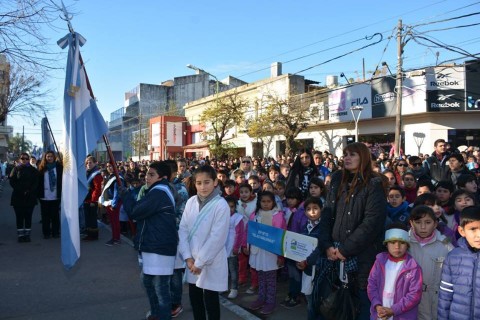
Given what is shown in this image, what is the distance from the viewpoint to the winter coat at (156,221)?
13.7 feet

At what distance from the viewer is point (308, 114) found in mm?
26375

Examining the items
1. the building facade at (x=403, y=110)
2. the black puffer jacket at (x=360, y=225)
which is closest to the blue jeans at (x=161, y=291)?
the black puffer jacket at (x=360, y=225)

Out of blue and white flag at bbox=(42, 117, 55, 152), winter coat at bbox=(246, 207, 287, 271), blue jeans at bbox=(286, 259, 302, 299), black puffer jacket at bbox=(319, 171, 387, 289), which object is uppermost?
blue and white flag at bbox=(42, 117, 55, 152)

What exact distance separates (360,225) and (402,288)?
62 centimetres

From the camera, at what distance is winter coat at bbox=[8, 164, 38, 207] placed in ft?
29.9

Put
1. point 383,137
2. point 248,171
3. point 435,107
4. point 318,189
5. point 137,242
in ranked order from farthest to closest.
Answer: point 383,137 → point 435,107 → point 248,171 → point 318,189 → point 137,242

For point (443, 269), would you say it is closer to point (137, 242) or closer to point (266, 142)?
point (137, 242)

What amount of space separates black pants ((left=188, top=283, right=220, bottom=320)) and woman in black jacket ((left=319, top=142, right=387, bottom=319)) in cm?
115

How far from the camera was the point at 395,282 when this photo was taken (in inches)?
133

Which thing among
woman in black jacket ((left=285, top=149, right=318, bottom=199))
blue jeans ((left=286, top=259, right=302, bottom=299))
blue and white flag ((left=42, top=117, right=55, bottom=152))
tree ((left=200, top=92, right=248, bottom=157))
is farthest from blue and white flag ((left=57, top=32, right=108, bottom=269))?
tree ((left=200, top=92, right=248, bottom=157))

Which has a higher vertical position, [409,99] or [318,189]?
[409,99]

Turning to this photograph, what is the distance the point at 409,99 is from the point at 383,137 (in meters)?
3.24

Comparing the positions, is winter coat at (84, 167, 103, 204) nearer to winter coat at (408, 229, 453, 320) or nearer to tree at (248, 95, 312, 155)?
winter coat at (408, 229, 453, 320)

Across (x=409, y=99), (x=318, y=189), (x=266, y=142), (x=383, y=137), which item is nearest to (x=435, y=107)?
(x=409, y=99)
